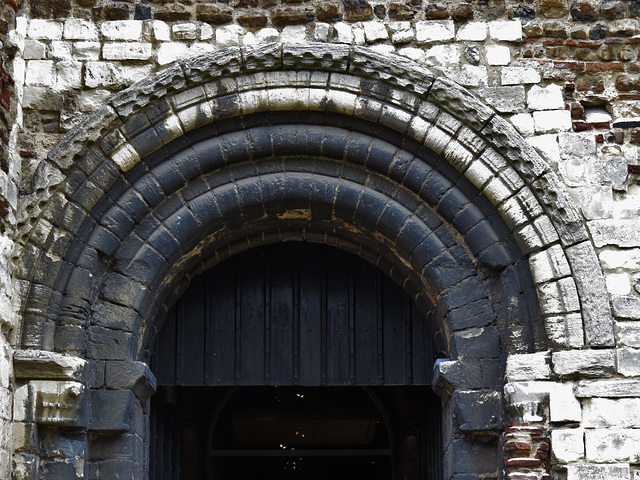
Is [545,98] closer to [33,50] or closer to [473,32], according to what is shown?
[473,32]

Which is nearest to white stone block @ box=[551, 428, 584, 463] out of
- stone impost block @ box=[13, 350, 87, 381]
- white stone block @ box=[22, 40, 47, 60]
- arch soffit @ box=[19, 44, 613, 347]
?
arch soffit @ box=[19, 44, 613, 347]

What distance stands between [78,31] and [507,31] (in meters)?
2.47

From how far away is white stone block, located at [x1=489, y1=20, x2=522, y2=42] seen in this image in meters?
5.21

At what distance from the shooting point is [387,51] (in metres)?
5.20

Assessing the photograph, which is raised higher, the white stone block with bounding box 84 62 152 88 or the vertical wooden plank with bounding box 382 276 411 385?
the white stone block with bounding box 84 62 152 88

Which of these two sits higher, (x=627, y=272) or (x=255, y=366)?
(x=627, y=272)

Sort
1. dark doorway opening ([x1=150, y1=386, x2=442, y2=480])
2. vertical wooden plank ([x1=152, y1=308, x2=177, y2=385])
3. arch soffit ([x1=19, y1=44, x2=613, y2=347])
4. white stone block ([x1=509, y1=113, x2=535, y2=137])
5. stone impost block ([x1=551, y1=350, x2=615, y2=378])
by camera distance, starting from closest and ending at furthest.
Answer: stone impost block ([x1=551, y1=350, x2=615, y2=378]) → arch soffit ([x1=19, y1=44, x2=613, y2=347]) → white stone block ([x1=509, y1=113, x2=535, y2=137]) → vertical wooden plank ([x1=152, y1=308, x2=177, y2=385]) → dark doorway opening ([x1=150, y1=386, x2=442, y2=480])

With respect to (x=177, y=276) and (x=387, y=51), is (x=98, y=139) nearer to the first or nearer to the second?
(x=177, y=276)

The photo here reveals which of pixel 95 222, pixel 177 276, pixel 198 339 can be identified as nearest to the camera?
pixel 95 222

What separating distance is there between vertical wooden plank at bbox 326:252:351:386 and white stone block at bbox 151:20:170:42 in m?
1.82

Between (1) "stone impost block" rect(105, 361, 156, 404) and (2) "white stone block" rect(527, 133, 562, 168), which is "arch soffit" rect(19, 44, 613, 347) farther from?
(1) "stone impost block" rect(105, 361, 156, 404)

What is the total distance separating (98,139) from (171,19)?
84cm

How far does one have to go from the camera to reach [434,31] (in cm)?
524

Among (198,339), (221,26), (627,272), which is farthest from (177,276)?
(627,272)
